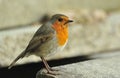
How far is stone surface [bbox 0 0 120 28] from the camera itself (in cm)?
852

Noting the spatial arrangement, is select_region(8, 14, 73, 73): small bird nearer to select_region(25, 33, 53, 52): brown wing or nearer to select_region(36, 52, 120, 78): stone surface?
select_region(25, 33, 53, 52): brown wing

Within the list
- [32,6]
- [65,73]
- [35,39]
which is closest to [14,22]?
[32,6]

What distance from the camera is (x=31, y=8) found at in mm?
8828

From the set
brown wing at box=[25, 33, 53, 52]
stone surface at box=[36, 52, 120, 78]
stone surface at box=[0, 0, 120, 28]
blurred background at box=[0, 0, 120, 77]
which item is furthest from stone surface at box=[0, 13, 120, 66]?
stone surface at box=[36, 52, 120, 78]

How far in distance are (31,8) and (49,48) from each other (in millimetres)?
2885

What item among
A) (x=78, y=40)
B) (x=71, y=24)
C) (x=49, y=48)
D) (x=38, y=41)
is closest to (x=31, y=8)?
(x=71, y=24)

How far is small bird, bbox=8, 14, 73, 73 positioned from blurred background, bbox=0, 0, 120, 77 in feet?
5.72

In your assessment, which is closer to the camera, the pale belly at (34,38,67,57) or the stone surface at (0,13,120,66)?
the pale belly at (34,38,67,57)

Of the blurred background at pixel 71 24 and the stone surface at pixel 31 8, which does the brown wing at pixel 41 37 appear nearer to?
the blurred background at pixel 71 24

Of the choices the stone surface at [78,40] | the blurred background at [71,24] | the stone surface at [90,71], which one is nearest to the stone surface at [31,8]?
the blurred background at [71,24]

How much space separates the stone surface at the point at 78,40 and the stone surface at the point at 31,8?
1.03ft

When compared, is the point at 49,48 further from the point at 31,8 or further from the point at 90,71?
the point at 31,8

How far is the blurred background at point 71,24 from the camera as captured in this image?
324 inches

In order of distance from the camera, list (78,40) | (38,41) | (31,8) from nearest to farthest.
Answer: (38,41) < (78,40) < (31,8)
